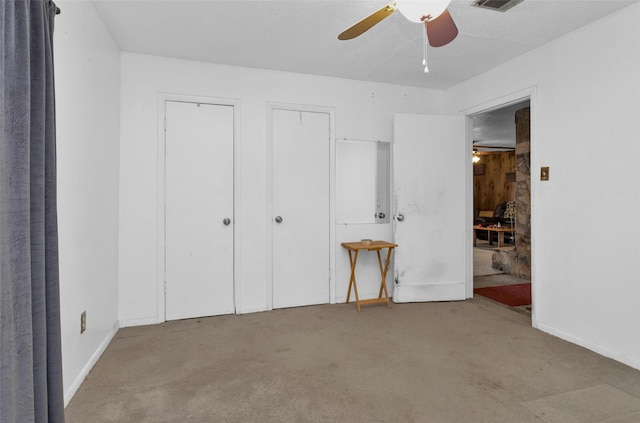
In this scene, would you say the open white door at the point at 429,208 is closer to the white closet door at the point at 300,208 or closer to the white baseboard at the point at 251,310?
the white closet door at the point at 300,208

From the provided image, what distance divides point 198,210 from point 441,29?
98.4 inches

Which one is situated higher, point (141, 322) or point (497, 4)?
point (497, 4)

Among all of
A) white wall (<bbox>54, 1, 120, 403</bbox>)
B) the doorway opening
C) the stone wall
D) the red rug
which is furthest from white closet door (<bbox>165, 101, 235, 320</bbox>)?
the stone wall

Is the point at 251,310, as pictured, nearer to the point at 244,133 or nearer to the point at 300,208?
the point at 300,208

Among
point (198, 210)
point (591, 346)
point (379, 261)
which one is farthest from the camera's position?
point (379, 261)

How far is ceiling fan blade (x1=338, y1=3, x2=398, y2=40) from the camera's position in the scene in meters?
1.63

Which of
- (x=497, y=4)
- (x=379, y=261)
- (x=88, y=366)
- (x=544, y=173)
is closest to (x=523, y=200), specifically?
(x=544, y=173)

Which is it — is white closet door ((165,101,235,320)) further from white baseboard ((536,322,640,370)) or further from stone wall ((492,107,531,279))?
stone wall ((492,107,531,279))

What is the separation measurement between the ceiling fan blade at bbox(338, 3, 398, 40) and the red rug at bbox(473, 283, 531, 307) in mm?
3220

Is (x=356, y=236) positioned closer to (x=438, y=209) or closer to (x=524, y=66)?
(x=438, y=209)

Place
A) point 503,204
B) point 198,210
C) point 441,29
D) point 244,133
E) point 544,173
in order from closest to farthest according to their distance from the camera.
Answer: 1. point 441,29
2. point 544,173
3. point 198,210
4. point 244,133
5. point 503,204

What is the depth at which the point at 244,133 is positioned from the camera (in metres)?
3.45

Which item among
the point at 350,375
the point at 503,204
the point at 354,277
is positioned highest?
the point at 503,204

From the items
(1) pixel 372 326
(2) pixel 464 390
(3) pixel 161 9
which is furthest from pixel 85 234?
(2) pixel 464 390
